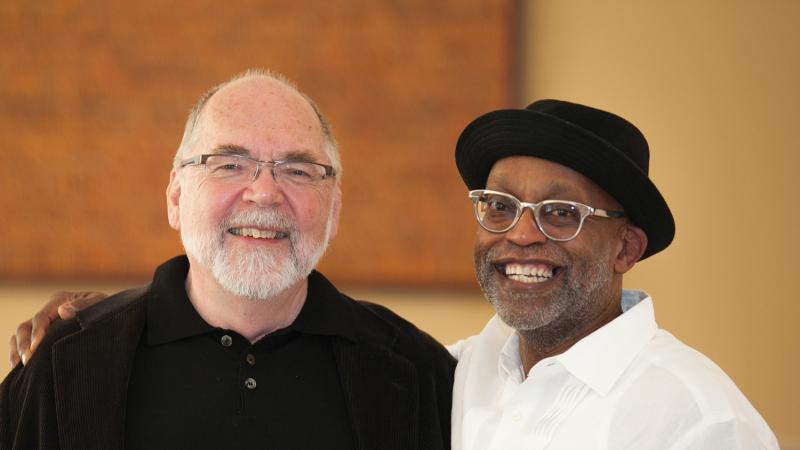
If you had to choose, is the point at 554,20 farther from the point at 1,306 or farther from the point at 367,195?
the point at 1,306

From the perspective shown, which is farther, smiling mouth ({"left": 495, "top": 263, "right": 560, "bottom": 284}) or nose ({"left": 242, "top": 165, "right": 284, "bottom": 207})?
nose ({"left": 242, "top": 165, "right": 284, "bottom": 207})

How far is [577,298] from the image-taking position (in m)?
1.67

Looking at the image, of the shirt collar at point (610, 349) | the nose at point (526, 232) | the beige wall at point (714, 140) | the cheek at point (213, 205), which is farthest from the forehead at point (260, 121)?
the beige wall at point (714, 140)

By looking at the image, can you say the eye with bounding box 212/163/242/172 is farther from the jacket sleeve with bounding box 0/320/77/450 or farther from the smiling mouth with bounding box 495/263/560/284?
the smiling mouth with bounding box 495/263/560/284

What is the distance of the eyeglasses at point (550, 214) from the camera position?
1645mm

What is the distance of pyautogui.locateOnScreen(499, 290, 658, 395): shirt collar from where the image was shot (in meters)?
1.57

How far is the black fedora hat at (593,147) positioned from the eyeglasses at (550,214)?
66mm

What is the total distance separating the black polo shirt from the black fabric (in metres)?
0.02

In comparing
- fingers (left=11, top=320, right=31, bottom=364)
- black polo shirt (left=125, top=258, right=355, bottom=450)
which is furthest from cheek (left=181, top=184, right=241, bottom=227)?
fingers (left=11, top=320, right=31, bottom=364)

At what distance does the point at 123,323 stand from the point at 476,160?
0.90 m

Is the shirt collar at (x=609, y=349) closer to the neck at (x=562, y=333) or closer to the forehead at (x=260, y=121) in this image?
the neck at (x=562, y=333)

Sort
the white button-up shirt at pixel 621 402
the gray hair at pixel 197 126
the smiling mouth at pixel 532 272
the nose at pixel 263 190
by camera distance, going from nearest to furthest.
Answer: the white button-up shirt at pixel 621 402 < the smiling mouth at pixel 532 272 < the nose at pixel 263 190 < the gray hair at pixel 197 126

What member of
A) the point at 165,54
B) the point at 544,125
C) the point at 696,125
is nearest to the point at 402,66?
the point at 165,54

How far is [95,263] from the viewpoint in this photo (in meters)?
3.22
